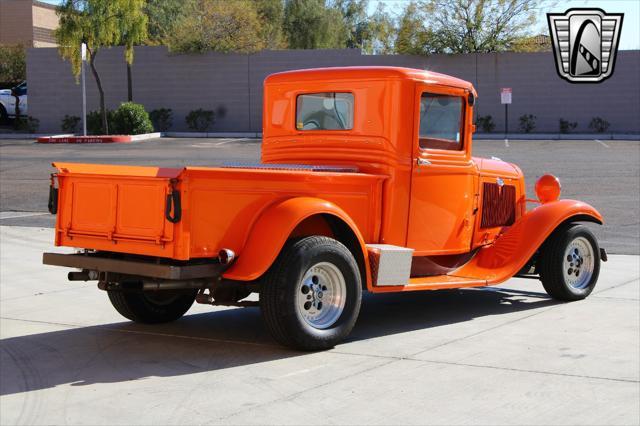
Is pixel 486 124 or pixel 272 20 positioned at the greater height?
pixel 272 20

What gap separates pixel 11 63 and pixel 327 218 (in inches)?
1766

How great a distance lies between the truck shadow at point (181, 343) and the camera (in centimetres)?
655

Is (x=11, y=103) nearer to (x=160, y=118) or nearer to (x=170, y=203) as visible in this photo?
(x=160, y=118)

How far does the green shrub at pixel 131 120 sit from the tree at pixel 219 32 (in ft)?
15.5

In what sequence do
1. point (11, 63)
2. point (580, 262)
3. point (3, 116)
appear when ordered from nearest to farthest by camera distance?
point (580, 262) < point (3, 116) < point (11, 63)

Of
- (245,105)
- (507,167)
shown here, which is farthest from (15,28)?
(507,167)

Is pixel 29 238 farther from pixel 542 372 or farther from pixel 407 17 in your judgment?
pixel 407 17

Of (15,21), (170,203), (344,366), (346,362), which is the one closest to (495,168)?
→ (346,362)

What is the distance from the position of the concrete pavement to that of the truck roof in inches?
81.4

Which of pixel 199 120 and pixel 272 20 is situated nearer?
pixel 199 120

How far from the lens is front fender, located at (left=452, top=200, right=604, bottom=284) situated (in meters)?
8.87

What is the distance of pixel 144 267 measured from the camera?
673 centimetres

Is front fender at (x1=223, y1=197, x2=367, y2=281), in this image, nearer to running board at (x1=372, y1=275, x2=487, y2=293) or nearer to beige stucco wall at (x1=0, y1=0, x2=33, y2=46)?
running board at (x1=372, y1=275, x2=487, y2=293)

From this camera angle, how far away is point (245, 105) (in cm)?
4088
